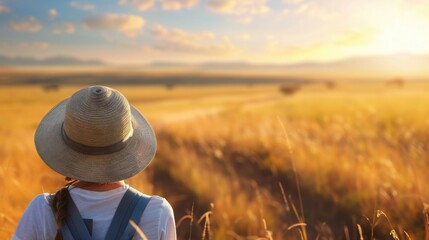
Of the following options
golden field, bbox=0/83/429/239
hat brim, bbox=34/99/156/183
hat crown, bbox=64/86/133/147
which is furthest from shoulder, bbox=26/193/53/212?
golden field, bbox=0/83/429/239

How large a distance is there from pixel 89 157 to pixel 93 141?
2.5 inches

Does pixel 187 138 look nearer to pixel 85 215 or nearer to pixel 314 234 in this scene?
pixel 314 234

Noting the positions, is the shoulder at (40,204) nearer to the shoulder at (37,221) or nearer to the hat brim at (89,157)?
the shoulder at (37,221)

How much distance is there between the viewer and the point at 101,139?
1776 mm

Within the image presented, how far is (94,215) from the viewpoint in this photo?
5.59ft

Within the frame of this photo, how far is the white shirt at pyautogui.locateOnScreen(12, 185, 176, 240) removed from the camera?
5.58ft

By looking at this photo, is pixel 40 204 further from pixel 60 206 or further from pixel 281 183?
pixel 281 183

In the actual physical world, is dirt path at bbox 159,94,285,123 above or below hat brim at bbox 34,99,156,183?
below

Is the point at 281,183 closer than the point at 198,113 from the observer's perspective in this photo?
Yes

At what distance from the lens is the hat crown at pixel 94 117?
5.74 ft

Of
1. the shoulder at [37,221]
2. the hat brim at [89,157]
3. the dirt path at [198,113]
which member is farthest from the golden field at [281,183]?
the dirt path at [198,113]

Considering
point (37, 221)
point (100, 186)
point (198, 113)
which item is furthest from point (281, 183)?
point (198, 113)

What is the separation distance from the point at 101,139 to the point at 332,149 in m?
6.02

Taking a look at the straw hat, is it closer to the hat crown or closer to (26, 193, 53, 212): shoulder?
the hat crown
